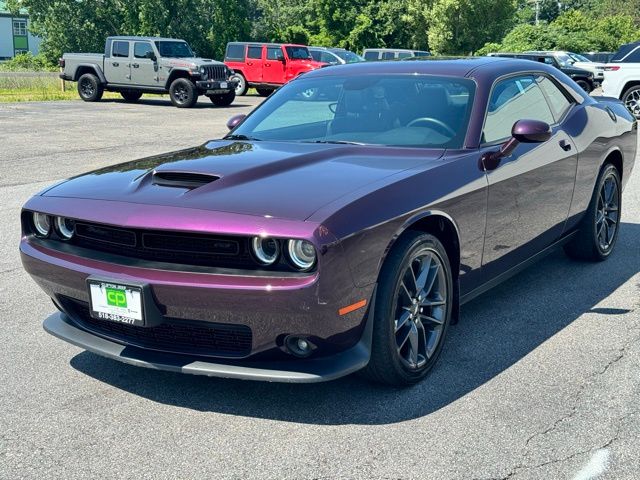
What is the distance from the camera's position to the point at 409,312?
3811 millimetres

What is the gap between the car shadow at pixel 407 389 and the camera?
3.64m

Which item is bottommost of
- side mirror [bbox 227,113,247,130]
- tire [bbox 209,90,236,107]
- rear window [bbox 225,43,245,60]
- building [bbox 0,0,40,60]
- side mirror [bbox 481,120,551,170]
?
building [bbox 0,0,40,60]

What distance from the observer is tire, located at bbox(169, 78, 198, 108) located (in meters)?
24.3

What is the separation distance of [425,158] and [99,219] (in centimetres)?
169

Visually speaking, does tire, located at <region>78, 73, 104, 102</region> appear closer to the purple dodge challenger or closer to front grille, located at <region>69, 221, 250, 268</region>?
the purple dodge challenger

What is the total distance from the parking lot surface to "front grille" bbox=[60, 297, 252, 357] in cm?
30

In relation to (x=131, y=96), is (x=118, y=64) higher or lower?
higher

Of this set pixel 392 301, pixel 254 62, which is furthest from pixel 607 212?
pixel 254 62

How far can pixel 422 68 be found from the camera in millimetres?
5000

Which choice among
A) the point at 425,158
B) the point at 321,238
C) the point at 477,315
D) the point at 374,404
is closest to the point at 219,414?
the point at 374,404

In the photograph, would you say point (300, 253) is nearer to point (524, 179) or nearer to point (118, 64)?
point (524, 179)

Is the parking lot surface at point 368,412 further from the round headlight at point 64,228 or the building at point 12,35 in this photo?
the building at point 12,35

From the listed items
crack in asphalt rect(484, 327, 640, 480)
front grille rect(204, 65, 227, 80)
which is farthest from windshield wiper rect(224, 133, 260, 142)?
front grille rect(204, 65, 227, 80)

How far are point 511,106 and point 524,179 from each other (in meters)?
0.53
